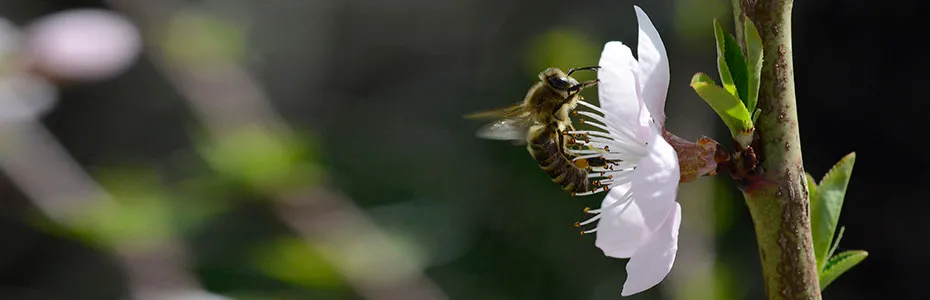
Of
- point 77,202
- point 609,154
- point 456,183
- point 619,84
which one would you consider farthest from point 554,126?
point 456,183

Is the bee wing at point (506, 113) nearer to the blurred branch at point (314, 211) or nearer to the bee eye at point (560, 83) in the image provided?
the bee eye at point (560, 83)

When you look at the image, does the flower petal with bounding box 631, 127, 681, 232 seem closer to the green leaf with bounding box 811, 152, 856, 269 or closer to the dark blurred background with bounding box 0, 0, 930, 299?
the green leaf with bounding box 811, 152, 856, 269

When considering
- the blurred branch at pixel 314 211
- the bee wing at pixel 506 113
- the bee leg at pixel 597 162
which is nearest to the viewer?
the bee leg at pixel 597 162

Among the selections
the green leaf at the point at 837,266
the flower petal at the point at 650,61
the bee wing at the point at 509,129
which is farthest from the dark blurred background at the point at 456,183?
the flower petal at the point at 650,61

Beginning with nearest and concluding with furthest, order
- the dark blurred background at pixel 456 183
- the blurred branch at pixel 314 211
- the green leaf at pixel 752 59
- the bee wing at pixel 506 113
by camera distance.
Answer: the green leaf at pixel 752 59
the bee wing at pixel 506 113
the dark blurred background at pixel 456 183
the blurred branch at pixel 314 211

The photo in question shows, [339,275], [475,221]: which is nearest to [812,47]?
[475,221]

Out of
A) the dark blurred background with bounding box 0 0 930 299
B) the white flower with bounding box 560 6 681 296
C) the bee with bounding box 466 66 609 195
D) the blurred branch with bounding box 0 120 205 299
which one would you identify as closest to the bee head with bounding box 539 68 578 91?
the bee with bounding box 466 66 609 195

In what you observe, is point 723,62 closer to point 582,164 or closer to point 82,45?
point 582,164

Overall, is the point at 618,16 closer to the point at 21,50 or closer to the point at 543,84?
the point at 21,50
